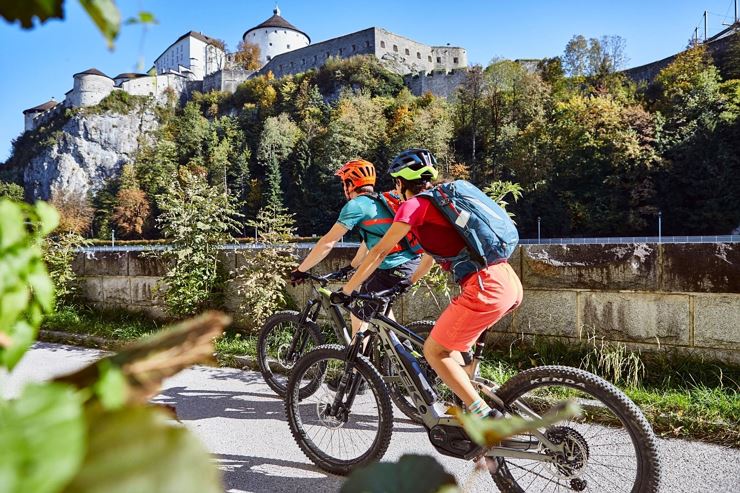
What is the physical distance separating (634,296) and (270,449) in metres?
3.31

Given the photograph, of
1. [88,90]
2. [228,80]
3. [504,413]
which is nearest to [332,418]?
[504,413]

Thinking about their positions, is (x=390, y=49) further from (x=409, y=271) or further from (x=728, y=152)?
(x=409, y=271)

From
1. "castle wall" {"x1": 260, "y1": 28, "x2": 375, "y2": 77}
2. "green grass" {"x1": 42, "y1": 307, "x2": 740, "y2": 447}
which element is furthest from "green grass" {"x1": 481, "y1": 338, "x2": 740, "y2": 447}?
"castle wall" {"x1": 260, "y1": 28, "x2": 375, "y2": 77}

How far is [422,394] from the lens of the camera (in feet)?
10.8

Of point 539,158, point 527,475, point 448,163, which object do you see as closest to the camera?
point 527,475

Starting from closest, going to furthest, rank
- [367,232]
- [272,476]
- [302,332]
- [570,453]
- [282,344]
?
[570,453] < [272,476] < [367,232] < [302,332] < [282,344]

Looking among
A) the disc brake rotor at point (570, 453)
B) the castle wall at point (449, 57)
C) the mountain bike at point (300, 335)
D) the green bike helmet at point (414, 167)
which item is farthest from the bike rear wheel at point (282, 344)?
the castle wall at point (449, 57)

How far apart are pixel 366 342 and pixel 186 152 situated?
281 ft

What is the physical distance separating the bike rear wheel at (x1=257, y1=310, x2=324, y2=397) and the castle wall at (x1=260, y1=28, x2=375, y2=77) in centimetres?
7946

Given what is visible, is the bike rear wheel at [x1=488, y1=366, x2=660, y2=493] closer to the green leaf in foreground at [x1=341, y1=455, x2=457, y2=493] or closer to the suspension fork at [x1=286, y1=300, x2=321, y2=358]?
the suspension fork at [x1=286, y1=300, x2=321, y2=358]

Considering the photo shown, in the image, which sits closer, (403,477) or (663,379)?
(403,477)

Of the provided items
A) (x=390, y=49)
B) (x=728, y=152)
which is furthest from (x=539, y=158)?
(x=390, y=49)

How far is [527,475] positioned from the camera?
300 centimetres

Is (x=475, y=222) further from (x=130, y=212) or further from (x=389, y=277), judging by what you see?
(x=130, y=212)
